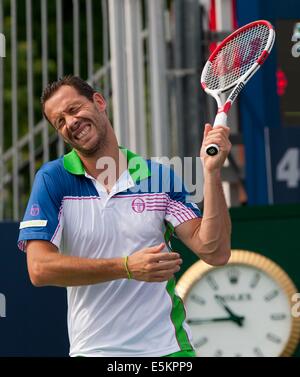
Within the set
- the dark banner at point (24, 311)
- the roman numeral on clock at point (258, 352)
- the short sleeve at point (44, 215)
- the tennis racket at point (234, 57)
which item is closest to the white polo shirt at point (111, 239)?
the short sleeve at point (44, 215)

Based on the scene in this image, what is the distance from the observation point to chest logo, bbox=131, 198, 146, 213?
4379 millimetres

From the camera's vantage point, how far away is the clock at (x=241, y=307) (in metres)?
7.28

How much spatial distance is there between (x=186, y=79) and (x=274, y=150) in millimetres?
843

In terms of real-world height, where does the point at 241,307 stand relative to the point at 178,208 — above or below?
A: below

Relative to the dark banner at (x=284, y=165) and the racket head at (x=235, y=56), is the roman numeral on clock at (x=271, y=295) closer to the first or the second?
the dark banner at (x=284, y=165)

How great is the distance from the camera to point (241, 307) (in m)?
7.30

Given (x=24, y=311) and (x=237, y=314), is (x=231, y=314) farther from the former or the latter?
→ (x=24, y=311)

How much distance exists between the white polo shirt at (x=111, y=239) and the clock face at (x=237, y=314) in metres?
2.85

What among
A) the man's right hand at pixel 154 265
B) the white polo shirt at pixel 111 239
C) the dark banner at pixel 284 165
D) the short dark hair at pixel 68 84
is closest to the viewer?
the man's right hand at pixel 154 265

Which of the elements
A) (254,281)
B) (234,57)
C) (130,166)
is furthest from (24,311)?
(130,166)

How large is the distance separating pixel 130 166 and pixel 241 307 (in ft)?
9.54

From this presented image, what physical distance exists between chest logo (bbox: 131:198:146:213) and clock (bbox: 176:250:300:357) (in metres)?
2.93
